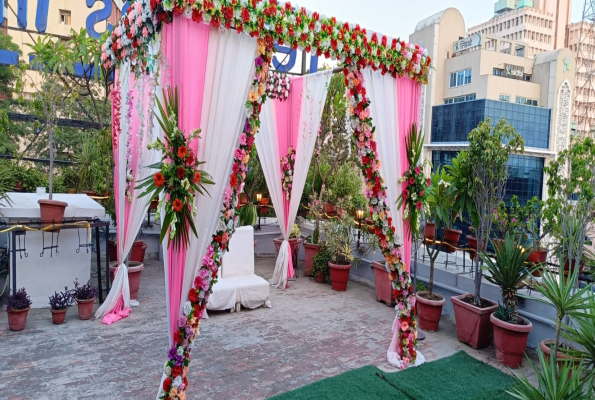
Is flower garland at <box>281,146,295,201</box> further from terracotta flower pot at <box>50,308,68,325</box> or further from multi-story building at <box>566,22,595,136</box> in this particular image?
multi-story building at <box>566,22,595,136</box>

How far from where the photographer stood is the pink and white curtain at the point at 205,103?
2961 millimetres

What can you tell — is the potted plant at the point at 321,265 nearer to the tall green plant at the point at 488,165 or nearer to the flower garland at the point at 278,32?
the tall green plant at the point at 488,165

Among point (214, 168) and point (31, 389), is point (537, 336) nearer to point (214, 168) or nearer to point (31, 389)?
point (214, 168)

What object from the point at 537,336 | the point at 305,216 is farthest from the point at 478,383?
the point at 305,216

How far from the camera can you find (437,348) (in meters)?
4.37

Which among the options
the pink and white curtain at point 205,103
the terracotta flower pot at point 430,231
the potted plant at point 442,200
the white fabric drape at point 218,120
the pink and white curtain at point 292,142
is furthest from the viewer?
the pink and white curtain at point 292,142

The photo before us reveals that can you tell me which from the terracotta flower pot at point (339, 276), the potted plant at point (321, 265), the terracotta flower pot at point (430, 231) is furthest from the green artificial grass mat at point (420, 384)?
the potted plant at point (321, 265)

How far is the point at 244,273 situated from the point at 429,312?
2401 mm

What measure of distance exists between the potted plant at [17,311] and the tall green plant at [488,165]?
473 cm

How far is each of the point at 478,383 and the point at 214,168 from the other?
287cm

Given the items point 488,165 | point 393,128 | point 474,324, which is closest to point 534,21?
point 488,165

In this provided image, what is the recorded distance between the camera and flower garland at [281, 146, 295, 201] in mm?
6652

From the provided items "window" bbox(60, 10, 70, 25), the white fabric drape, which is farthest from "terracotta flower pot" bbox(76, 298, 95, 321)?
"window" bbox(60, 10, 70, 25)

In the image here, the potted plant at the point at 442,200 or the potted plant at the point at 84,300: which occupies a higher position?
the potted plant at the point at 442,200
